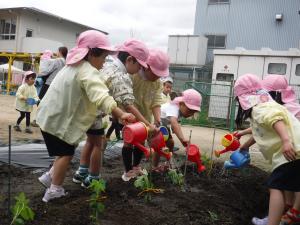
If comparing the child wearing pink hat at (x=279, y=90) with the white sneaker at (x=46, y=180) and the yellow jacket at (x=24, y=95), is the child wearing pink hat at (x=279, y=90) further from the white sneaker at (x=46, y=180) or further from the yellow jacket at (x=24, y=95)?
the yellow jacket at (x=24, y=95)

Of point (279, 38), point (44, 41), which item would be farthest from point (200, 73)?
point (44, 41)

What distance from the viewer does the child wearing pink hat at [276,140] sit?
2557 millimetres

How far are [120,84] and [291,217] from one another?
1.73 meters

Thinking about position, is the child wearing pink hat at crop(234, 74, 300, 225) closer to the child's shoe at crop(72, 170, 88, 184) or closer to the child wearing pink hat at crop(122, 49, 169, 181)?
the child wearing pink hat at crop(122, 49, 169, 181)

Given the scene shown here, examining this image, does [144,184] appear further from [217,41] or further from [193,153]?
[217,41]

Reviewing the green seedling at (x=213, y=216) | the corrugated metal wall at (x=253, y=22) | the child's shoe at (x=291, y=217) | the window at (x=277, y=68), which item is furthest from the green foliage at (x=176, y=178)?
the corrugated metal wall at (x=253, y=22)

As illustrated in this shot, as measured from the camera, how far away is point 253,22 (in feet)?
66.3

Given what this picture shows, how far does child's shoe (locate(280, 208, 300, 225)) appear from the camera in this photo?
289cm

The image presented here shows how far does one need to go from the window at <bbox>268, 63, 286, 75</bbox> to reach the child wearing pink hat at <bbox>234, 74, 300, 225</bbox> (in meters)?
10.3

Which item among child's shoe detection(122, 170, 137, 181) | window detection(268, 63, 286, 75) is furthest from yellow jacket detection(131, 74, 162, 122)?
window detection(268, 63, 286, 75)

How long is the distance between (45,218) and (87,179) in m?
0.88

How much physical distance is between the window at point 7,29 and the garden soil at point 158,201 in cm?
2412

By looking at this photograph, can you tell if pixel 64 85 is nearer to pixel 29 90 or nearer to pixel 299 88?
pixel 29 90

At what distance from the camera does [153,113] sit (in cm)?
375
